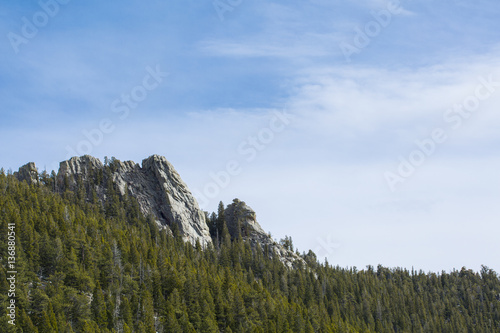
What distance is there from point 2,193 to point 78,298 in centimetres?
7150

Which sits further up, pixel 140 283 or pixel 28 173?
pixel 28 173

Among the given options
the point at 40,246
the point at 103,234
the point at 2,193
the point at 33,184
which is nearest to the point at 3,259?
the point at 40,246

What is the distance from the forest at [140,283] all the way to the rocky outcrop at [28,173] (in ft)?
9.24

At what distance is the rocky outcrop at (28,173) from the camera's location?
192 meters

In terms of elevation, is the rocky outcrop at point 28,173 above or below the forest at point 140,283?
above

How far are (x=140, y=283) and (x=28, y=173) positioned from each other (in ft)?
313

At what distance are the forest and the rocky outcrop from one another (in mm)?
2816

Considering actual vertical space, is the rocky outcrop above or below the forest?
above

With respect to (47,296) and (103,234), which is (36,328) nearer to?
(47,296)

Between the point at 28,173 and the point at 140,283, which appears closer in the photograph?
the point at 140,283

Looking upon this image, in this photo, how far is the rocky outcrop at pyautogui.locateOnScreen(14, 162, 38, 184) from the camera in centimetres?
19157

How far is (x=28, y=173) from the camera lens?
194 m

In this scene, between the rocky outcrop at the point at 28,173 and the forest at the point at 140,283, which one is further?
the rocky outcrop at the point at 28,173

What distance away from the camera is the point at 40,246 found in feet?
390
